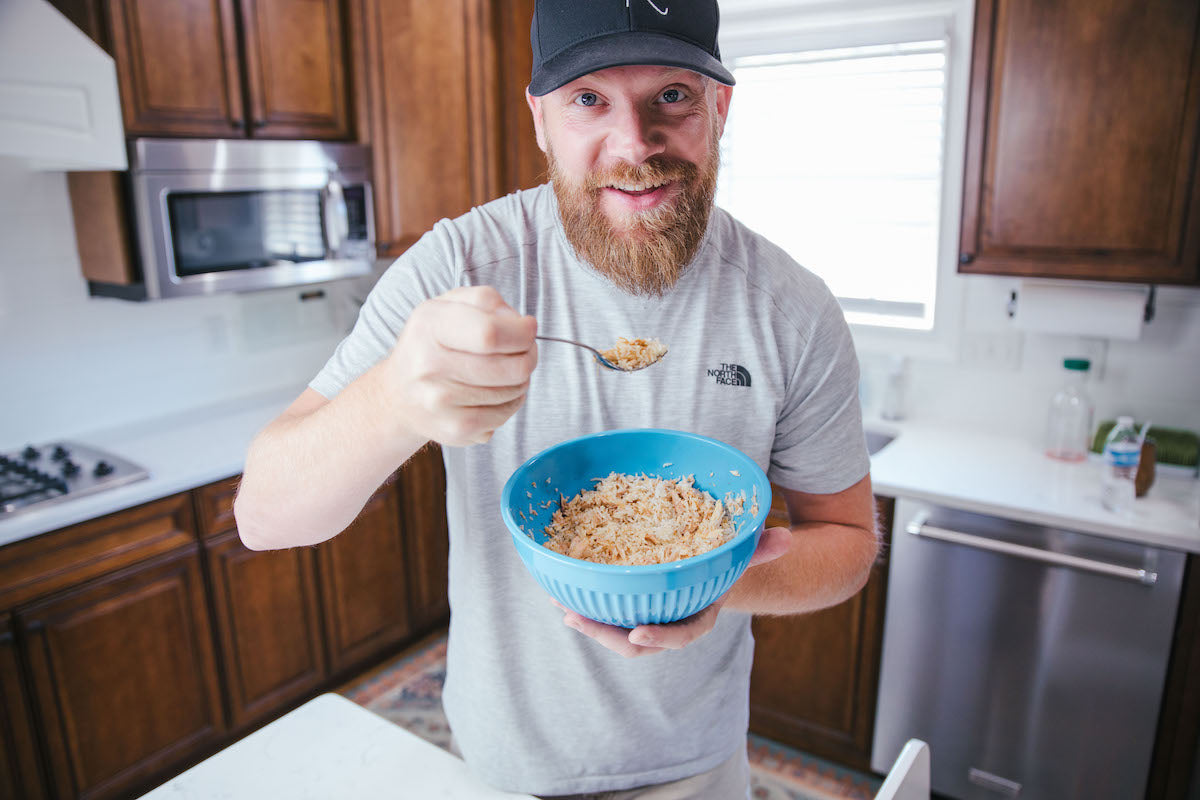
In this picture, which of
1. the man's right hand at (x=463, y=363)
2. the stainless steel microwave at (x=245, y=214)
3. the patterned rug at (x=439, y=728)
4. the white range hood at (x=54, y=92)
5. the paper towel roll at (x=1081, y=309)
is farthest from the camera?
the patterned rug at (x=439, y=728)

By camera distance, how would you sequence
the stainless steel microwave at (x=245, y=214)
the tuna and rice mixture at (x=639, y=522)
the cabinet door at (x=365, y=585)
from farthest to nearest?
the cabinet door at (x=365, y=585)
the stainless steel microwave at (x=245, y=214)
the tuna and rice mixture at (x=639, y=522)

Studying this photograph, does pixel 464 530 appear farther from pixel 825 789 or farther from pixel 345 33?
pixel 345 33

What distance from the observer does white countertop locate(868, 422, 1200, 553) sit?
1.93 m

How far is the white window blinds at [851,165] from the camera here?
2.56 m

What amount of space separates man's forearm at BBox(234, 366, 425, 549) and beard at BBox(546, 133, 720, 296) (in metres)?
0.38

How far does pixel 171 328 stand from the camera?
2709mm

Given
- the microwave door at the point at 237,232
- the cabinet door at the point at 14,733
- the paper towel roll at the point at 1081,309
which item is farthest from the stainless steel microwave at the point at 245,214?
the paper towel roll at the point at 1081,309

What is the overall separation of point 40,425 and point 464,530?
1894mm

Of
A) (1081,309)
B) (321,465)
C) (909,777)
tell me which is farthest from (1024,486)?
(321,465)

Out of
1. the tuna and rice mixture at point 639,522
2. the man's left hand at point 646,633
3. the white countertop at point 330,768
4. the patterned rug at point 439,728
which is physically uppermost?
the tuna and rice mixture at point 639,522

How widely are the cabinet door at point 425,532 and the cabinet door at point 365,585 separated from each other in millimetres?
44

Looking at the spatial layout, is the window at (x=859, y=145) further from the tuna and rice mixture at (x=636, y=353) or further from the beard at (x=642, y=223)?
the tuna and rice mixture at (x=636, y=353)

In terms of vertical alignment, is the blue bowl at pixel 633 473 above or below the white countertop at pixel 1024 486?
above

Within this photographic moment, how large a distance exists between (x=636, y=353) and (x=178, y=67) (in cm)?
190
